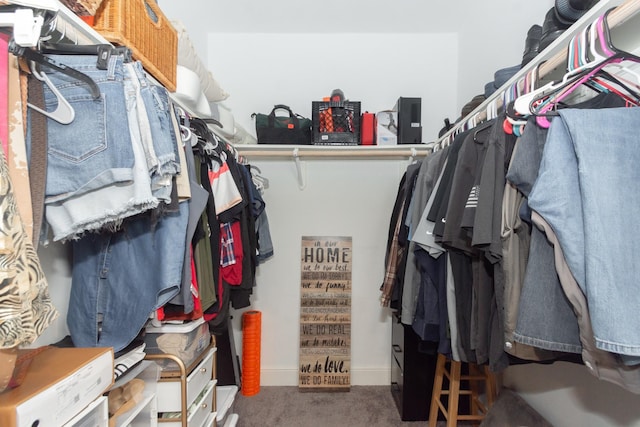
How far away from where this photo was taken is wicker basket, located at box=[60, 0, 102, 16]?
0.78 m

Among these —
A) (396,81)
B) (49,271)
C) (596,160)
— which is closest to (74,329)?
(49,271)

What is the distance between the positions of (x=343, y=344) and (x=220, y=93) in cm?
195

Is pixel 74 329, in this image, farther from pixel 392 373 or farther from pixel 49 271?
pixel 392 373

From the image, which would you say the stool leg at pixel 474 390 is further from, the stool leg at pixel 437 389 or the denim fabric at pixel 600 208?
the denim fabric at pixel 600 208

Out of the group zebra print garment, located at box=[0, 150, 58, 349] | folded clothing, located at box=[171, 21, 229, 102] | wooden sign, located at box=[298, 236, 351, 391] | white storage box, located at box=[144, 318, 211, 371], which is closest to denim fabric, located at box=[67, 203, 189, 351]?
white storage box, located at box=[144, 318, 211, 371]

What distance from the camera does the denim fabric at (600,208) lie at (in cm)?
61

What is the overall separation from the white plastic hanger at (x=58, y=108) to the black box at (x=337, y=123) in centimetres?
156

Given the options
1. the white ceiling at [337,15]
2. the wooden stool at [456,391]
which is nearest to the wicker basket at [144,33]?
the white ceiling at [337,15]

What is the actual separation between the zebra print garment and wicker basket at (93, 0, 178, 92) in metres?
0.60

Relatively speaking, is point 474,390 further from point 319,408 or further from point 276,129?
point 276,129

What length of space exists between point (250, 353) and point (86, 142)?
2030 mm

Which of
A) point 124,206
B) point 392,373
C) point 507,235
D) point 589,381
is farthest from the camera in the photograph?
point 392,373

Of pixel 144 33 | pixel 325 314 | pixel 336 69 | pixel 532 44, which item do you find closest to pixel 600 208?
pixel 532 44

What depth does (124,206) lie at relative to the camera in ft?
2.48
